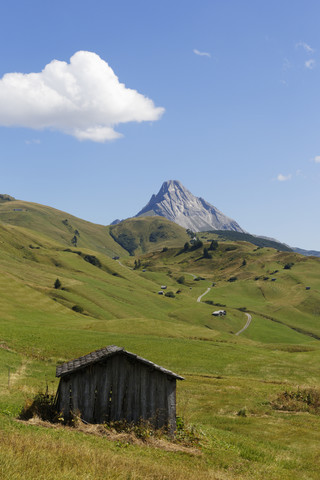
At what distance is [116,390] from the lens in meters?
24.6

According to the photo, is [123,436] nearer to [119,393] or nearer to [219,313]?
[119,393]

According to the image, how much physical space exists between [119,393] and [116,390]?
26cm

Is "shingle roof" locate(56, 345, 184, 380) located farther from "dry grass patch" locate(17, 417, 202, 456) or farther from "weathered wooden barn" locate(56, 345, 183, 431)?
"dry grass patch" locate(17, 417, 202, 456)

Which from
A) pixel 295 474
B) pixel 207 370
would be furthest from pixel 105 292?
pixel 295 474

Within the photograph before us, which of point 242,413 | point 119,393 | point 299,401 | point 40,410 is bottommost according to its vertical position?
point 242,413

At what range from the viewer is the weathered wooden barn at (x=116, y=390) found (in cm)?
2409

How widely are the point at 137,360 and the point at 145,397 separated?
2288 millimetres

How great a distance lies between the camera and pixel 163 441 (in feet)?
75.0

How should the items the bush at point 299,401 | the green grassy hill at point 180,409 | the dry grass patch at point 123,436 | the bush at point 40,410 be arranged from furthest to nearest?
the bush at point 299,401
the bush at point 40,410
the dry grass patch at point 123,436
the green grassy hill at point 180,409

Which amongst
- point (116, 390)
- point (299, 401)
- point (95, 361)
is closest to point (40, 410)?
point (95, 361)

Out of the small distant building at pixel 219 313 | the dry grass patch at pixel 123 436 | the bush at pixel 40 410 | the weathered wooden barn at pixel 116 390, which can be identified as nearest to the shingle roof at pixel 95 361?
the weathered wooden barn at pixel 116 390

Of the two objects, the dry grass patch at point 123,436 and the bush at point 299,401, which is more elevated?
the dry grass patch at point 123,436

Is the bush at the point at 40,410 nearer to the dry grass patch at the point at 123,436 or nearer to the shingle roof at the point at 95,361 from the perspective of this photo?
the dry grass patch at the point at 123,436

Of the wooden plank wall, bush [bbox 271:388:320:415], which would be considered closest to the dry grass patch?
the wooden plank wall
